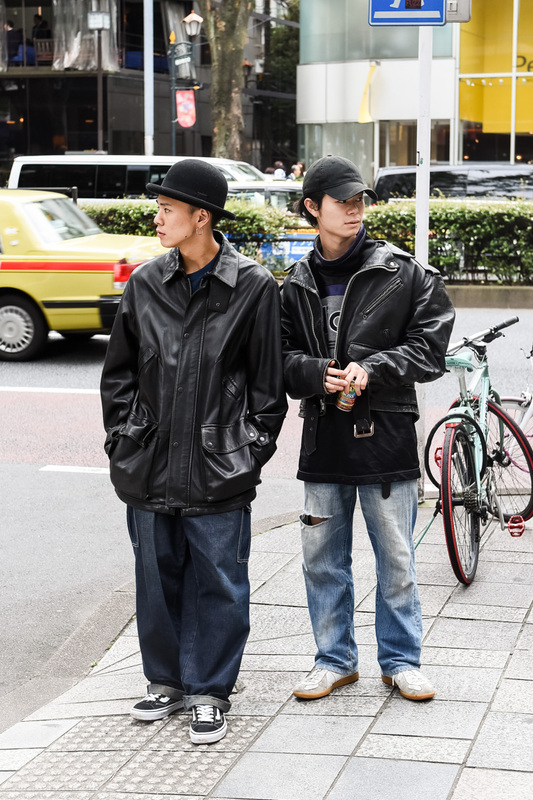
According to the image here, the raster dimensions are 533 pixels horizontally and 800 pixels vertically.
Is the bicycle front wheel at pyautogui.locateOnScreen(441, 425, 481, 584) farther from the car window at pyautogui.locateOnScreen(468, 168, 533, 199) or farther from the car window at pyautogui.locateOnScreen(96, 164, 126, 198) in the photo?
the car window at pyautogui.locateOnScreen(96, 164, 126, 198)

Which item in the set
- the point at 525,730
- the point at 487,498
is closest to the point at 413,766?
the point at 525,730

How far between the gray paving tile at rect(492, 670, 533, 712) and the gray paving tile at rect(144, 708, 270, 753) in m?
0.75

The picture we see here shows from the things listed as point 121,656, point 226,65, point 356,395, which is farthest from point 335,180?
point 226,65

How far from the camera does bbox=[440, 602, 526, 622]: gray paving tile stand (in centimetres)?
450

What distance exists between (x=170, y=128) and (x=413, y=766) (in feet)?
128

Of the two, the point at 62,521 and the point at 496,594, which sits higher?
the point at 496,594

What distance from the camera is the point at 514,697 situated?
365cm

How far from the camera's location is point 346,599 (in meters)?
3.83

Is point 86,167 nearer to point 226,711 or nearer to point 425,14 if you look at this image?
point 425,14

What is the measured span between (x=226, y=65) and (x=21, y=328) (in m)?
17.2

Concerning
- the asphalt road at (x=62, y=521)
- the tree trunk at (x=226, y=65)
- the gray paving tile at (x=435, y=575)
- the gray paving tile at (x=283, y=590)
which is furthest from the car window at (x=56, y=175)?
the gray paving tile at (x=435, y=575)

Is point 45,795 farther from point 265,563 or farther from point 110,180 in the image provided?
point 110,180

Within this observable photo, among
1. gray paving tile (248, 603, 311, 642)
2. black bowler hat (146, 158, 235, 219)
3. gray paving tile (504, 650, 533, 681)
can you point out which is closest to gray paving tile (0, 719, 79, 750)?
gray paving tile (248, 603, 311, 642)

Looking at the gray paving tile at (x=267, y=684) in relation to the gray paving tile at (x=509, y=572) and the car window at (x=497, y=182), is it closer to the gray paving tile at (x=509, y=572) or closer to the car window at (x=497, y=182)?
the gray paving tile at (x=509, y=572)
